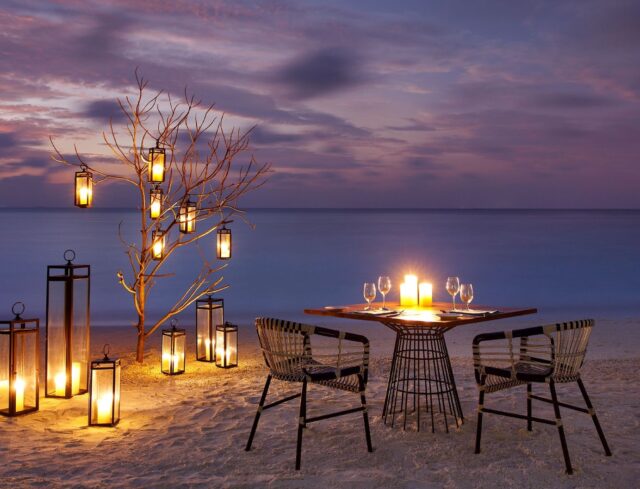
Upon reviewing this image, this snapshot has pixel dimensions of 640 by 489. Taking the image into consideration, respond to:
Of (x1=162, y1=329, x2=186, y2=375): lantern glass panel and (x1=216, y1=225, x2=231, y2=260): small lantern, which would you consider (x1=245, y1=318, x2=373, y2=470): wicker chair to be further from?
(x1=216, y1=225, x2=231, y2=260): small lantern

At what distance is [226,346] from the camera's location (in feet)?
Result: 18.4

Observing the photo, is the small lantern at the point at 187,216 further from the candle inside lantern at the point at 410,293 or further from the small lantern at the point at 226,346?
the candle inside lantern at the point at 410,293

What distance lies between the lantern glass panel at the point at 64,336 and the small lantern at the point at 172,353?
0.86m

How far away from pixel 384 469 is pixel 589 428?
1459mm

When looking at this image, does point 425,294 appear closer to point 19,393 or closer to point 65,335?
point 65,335

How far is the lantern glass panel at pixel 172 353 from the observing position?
5367 millimetres

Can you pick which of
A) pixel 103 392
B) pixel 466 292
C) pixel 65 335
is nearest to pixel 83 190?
pixel 65 335

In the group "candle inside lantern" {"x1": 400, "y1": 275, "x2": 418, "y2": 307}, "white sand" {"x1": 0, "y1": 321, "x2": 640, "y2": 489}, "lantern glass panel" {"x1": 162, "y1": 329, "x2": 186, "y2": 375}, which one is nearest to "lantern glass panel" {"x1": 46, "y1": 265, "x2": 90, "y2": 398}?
"white sand" {"x1": 0, "y1": 321, "x2": 640, "y2": 489}

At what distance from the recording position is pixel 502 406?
4320 millimetres

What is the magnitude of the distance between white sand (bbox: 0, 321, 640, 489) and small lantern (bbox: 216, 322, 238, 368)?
779mm

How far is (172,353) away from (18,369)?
1503 millimetres

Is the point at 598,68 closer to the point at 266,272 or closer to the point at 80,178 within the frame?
the point at 266,272

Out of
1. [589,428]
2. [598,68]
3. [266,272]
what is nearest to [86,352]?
[589,428]

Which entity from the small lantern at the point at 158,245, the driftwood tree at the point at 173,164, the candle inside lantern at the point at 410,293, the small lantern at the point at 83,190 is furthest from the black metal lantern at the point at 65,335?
the candle inside lantern at the point at 410,293
